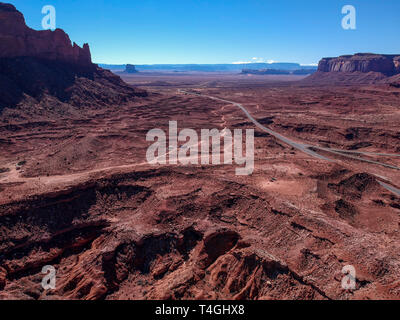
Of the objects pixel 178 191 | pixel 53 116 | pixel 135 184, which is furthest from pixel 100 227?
→ pixel 53 116

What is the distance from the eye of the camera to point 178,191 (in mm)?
26062

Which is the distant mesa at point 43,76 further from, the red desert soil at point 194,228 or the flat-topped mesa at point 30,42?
the red desert soil at point 194,228

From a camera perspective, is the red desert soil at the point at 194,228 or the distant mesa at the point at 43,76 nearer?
the red desert soil at the point at 194,228

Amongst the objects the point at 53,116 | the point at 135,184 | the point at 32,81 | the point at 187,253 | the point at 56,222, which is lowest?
the point at 187,253

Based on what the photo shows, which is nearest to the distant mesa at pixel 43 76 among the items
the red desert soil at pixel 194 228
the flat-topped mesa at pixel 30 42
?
the flat-topped mesa at pixel 30 42

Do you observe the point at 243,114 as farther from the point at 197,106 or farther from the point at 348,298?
the point at 348,298

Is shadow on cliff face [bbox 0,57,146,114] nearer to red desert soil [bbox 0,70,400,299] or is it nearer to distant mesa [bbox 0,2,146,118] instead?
distant mesa [bbox 0,2,146,118]

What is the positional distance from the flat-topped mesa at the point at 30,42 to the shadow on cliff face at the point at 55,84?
1978 millimetres

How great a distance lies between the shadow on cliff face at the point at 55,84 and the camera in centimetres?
5906

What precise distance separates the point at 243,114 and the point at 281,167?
141ft

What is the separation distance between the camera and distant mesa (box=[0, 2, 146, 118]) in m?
58.5

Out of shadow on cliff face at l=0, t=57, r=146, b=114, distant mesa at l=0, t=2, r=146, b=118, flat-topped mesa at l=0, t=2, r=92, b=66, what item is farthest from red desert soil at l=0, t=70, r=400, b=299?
flat-topped mesa at l=0, t=2, r=92, b=66

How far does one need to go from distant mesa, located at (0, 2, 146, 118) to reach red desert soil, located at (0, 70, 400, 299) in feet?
73.0

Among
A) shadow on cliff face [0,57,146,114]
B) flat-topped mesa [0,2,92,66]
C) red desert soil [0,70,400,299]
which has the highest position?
flat-topped mesa [0,2,92,66]
